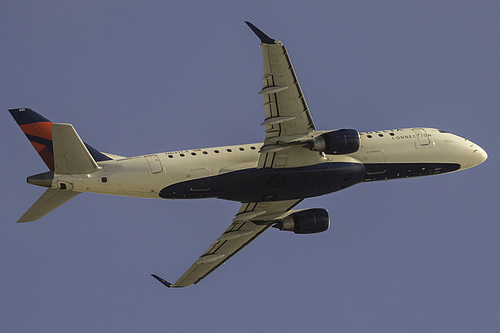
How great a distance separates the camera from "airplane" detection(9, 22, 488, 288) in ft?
192

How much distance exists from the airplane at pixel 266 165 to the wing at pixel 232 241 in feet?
0.23

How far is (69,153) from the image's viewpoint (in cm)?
5831

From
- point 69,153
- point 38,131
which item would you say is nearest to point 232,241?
point 69,153

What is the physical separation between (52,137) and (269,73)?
1329cm

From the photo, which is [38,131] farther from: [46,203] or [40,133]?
[46,203]

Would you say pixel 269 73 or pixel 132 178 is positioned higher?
pixel 269 73

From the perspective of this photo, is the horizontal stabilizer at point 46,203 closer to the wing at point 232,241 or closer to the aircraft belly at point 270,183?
the aircraft belly at point 270,183

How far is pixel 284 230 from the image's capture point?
68938 millimetres

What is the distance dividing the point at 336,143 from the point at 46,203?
18.2m

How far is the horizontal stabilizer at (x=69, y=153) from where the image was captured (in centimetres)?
5747

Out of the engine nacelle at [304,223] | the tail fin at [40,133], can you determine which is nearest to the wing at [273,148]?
the engine nacelle at [304,223]

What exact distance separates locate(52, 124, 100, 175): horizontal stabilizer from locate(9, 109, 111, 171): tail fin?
6.12 feet

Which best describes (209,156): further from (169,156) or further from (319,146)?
(319,146)

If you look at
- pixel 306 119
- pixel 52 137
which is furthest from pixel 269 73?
pixel 52 137
